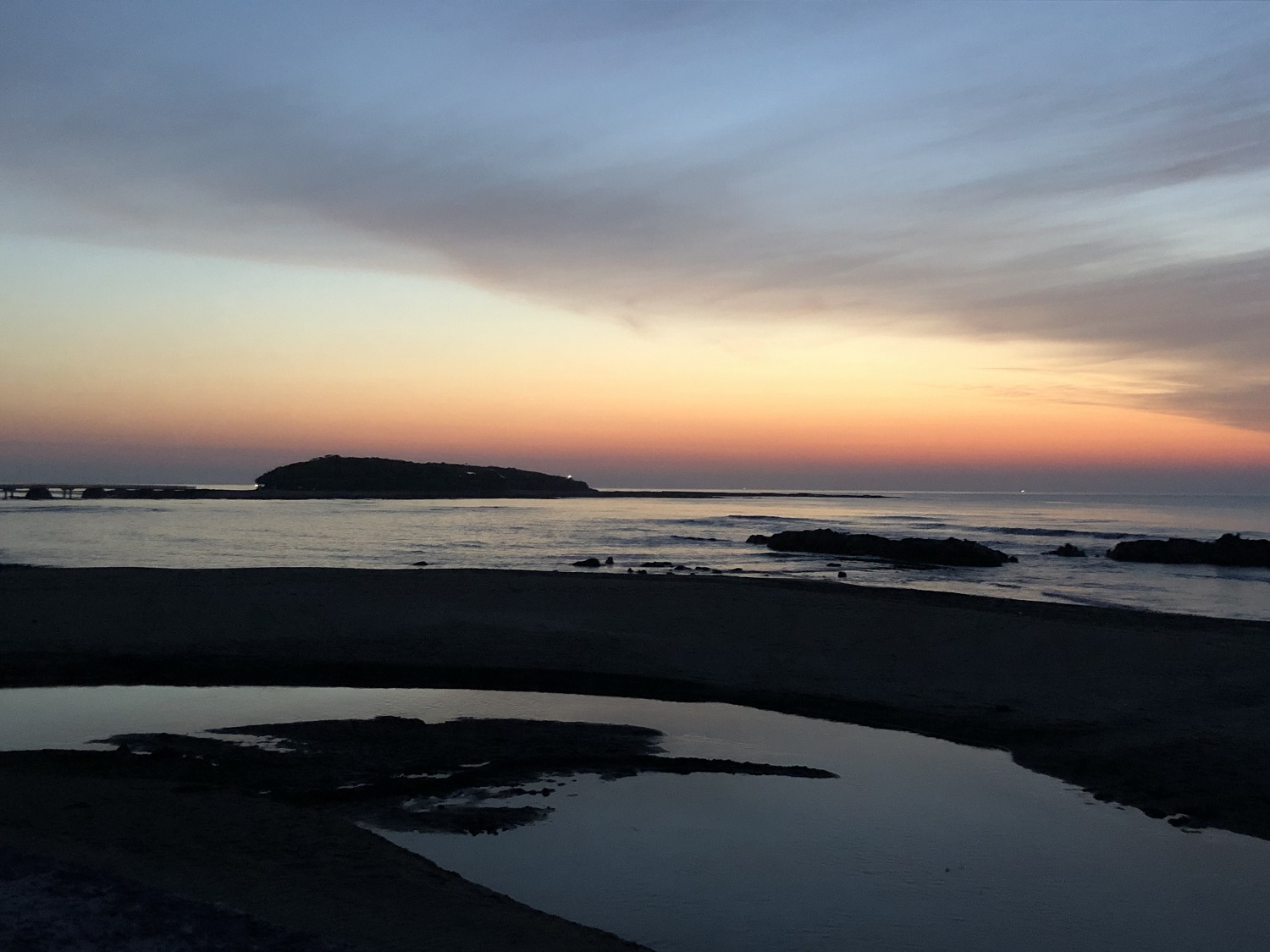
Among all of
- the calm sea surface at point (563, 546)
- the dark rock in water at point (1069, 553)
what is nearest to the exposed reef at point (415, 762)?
the calm sea surface at point (563, 546)

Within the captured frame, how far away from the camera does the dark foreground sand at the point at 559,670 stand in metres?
6.19

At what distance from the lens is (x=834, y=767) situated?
9922mm

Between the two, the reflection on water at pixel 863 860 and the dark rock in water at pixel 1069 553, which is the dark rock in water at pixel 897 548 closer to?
the dark rock in water at pixel 1069 553

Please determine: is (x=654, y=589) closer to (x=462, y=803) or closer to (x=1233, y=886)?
(x=462, y=803)

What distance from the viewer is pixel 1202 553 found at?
140 ft

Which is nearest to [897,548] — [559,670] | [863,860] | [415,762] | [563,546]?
[563,546]

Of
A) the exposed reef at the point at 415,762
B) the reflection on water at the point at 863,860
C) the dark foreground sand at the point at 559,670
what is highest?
the dark foreground sand at the point at 559,670

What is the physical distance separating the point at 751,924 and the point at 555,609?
13.9 m

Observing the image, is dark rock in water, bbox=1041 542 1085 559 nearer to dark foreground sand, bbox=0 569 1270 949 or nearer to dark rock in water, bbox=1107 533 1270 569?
dark rock in water, bbox=1107 533 1270 569

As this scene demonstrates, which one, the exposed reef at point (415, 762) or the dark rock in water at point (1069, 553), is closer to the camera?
the exposed reef at point (415, 762)

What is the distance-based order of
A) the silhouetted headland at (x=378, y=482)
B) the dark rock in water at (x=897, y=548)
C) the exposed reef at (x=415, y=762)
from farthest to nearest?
the silhouetted headland at (x=378, y=482) → the dark rock in water at (x=897, y=548) → the exposed reef at (x=415, y=762)

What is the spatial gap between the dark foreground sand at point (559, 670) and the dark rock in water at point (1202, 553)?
23.8 m

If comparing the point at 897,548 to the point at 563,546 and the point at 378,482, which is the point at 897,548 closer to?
the point at 563,546

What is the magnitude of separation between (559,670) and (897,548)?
31398 mm
